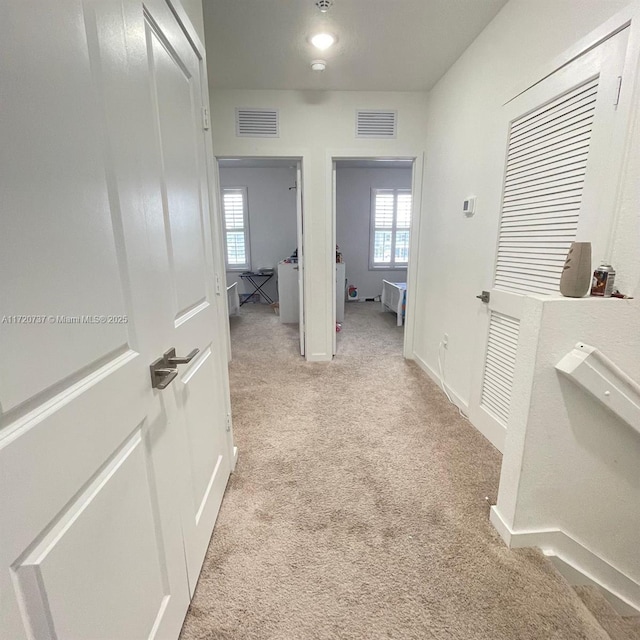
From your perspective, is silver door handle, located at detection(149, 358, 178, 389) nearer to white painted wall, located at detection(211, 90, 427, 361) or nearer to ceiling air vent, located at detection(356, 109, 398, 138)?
white painted wall, located at detection(211, 90, 427, 361)

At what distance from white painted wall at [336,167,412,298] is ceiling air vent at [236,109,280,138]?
3849mm

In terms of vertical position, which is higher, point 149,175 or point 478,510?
point 149,175

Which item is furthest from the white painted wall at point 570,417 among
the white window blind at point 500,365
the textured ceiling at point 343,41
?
the white window blind at point 500,365

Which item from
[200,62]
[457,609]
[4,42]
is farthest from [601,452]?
[200,62]

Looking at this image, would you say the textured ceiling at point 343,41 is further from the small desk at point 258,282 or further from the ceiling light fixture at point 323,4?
the small desk at point 258,282

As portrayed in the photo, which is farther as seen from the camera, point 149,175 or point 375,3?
point 375,3

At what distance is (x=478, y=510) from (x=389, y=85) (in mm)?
3288

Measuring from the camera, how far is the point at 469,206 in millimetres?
2314

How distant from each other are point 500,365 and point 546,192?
100 centimetres

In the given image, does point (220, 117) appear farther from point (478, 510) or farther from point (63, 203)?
point (478, 510)

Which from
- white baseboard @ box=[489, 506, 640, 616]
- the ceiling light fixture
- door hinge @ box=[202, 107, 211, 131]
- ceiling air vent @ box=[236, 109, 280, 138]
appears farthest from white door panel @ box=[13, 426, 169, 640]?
ceiling air vent @ box=[236, 109, 280, 138]

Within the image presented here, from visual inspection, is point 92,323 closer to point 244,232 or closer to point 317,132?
point 317,132

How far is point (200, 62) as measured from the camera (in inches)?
54.9

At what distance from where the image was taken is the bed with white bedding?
475 centimetres
